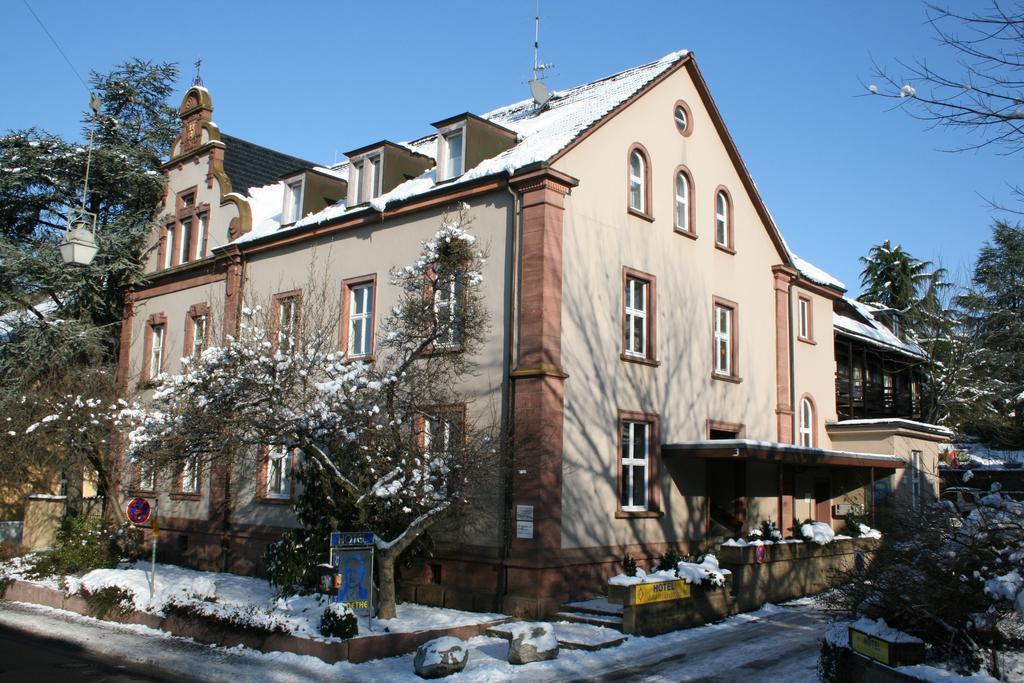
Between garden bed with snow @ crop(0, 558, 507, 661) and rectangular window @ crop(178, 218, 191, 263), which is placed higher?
rectangular window @ crop(178, 218, 191, 263)

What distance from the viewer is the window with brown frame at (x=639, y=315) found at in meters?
19.9

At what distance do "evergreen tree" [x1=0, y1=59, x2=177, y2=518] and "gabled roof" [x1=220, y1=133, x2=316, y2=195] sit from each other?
2.64 meters

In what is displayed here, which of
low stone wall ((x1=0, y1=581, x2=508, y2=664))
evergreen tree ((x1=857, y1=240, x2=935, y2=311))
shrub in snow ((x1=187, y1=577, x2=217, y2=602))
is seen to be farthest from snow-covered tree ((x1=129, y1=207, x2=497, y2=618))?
evergreen tree ((x1=857, y1=240, x2=935, y2=311))

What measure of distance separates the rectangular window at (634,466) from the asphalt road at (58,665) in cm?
979

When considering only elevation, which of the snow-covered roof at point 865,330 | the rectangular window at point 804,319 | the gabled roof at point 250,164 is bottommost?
the rectangular window at point 804,319

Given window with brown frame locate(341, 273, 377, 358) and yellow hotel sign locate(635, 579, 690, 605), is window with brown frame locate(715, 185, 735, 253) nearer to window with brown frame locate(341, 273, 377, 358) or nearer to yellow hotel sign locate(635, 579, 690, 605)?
window with brown frame locate(341, 273, 377, 358)

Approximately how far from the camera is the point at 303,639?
552 inches

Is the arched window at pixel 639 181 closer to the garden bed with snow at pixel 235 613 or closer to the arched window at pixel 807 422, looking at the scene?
the garden bed with snow at pixel 235 613

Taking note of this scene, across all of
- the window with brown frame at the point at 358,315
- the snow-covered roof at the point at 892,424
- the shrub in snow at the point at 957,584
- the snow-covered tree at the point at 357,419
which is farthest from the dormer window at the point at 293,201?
the shrub in snow at the point at 957,584

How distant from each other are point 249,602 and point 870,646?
11751mm

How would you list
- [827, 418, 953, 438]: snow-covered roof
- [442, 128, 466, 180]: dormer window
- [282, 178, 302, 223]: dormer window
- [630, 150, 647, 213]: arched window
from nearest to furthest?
[442, 128, 466, 180]: dormer window, [630, 150, 647, 213]: arched window, [282, 178, 302, 223]: dormer window, [827, 418, 953, 438]: snow-covered roof

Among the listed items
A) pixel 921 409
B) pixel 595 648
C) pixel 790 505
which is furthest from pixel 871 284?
pixel 595 648

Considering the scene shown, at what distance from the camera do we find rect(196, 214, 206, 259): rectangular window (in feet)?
88.3

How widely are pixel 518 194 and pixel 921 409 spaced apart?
28.9m
